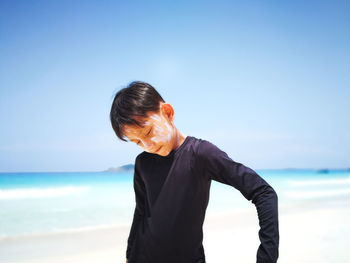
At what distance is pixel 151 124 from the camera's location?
4.35 feet

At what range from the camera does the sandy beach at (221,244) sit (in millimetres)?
4070

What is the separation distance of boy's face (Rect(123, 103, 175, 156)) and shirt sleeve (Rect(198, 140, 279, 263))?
183 millimetres

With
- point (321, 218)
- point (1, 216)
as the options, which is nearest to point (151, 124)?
point (321, 218)

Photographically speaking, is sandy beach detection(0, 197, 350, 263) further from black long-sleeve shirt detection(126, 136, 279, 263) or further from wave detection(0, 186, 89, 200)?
wave detection(0, 186, 89, 200)

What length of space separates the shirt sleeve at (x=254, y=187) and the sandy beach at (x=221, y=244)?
3.30 meters

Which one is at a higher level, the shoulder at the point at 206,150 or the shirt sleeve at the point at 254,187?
the shoulder at the point at 206,150

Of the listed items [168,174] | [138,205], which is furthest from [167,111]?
[138,205]

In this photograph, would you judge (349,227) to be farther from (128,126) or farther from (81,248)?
(128,126)

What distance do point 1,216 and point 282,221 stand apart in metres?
7.20

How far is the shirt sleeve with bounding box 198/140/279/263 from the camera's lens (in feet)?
3.07

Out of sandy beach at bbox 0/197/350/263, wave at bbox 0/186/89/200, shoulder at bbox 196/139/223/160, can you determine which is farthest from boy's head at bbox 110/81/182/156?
wave at bbox 0/186/89/200

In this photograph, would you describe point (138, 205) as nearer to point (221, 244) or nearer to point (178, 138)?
point (178, 138)

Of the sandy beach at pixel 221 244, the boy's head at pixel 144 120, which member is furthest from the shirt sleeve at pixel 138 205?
the sandy beach at pixel 221 244

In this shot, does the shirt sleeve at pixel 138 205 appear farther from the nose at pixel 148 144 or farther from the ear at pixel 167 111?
the ear at pixel 167 111
